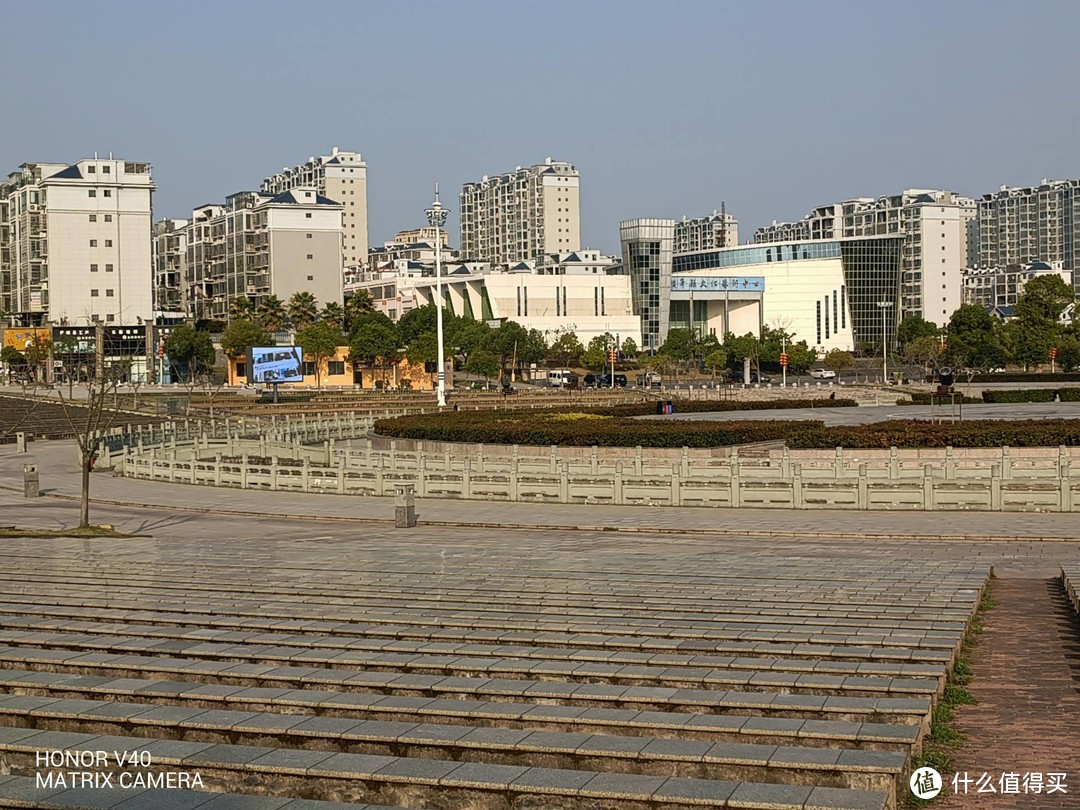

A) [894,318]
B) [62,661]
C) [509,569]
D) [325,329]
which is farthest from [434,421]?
[894,318]

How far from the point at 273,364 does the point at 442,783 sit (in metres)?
85.1

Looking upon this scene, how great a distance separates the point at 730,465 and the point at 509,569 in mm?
14552

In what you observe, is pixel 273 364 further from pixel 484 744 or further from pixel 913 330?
pixel 484 744

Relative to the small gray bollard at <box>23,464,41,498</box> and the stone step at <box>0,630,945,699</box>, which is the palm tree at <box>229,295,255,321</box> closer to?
the small gray bollard at <box>23,464,41,498</box>

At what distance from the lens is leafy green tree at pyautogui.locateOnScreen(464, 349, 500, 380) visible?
118 metres

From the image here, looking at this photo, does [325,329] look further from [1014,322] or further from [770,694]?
[770,694]

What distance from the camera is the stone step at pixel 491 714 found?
8.46m

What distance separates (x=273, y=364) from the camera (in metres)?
90.6

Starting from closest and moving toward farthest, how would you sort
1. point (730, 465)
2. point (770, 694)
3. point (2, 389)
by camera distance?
point (770, 694) → point (730, 465) → point (2, 389)

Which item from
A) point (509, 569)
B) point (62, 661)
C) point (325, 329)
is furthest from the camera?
point (325, 329)

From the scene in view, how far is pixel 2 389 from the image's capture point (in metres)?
105

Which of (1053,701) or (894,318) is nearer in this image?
(1053,701)

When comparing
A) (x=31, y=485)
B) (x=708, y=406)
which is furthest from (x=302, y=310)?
(x=31, y=485)

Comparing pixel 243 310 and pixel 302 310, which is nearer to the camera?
pixel 302 310
